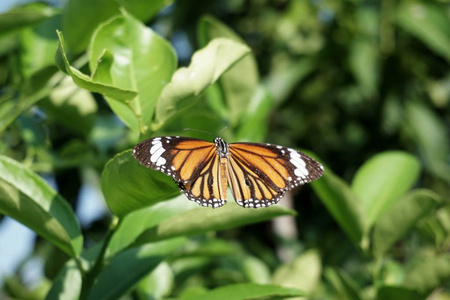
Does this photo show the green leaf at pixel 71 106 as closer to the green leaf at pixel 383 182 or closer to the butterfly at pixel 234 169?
the butterfly at pixel 234 169

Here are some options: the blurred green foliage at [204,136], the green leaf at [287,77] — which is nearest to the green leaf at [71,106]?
the blurred green foliage at [204,136]

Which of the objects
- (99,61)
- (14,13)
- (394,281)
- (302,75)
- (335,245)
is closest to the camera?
(99,61)

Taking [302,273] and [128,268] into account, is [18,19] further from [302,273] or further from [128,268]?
[302,273]

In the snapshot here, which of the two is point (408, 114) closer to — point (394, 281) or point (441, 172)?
point (441, 172)

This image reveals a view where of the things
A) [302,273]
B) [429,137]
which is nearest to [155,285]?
[302,273]

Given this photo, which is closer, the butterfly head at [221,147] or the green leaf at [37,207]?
the green leaf at [37,207]

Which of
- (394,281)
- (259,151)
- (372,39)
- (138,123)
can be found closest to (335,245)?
(372,39)
